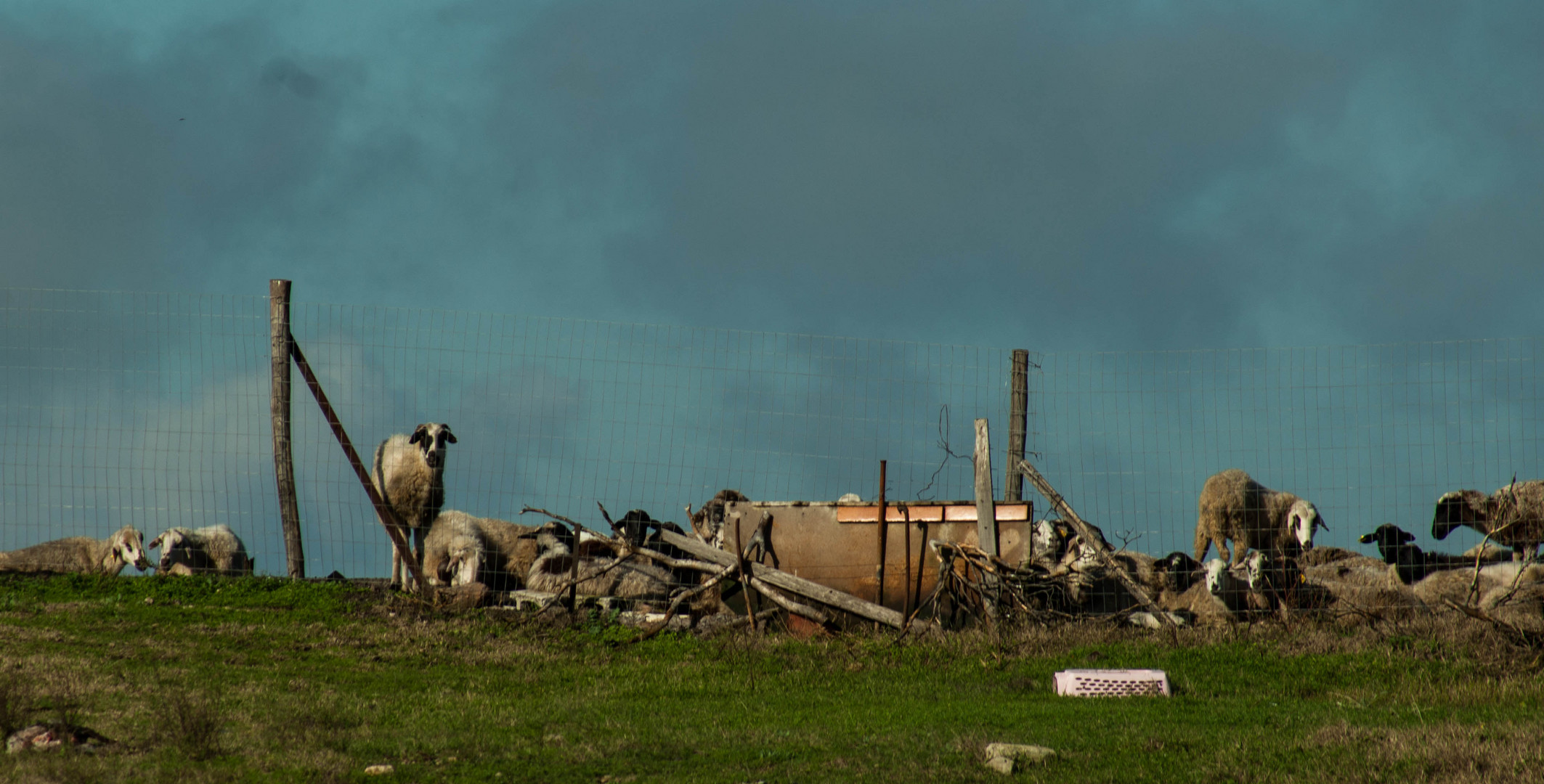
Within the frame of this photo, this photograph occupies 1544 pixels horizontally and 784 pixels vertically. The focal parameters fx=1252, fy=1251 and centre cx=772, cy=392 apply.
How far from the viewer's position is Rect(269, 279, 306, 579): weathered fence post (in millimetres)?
15484

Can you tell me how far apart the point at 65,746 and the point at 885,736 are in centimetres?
495

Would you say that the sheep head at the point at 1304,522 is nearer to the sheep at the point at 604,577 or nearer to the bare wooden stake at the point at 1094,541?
the bare wooden stake at the point at 1094,541

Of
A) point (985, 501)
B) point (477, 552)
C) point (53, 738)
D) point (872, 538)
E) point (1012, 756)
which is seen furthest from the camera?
point (477, 552)

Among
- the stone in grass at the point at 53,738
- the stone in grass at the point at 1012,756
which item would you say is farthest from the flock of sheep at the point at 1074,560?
the stone in grass at the point at 53,738

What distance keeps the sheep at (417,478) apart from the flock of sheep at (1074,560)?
19 millimetres

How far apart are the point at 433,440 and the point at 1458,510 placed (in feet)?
43.1

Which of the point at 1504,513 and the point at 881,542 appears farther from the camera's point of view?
the point at 1504,513

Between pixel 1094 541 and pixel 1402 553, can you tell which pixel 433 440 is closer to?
pixel 1094 541

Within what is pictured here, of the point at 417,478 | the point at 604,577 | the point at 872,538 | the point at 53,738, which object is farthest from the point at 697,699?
the point at 417,478

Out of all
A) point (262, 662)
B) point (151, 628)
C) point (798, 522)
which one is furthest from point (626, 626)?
point (151, 628)

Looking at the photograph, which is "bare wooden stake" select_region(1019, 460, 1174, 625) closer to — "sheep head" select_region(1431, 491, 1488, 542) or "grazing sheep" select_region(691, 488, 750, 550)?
"grazing sheep" select_region(691, 488, 750, 550)

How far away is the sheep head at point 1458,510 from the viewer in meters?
15.3

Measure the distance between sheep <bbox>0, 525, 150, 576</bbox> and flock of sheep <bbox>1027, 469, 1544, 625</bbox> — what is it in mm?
11539

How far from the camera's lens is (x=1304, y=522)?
1670cm
